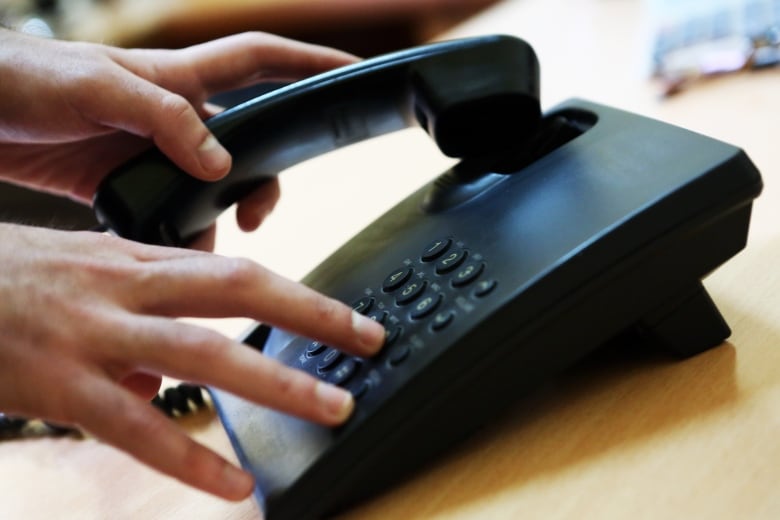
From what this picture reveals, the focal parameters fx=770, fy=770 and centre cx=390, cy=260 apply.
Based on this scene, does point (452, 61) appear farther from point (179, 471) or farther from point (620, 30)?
point (620, 30)

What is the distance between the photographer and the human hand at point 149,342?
1.15 feet

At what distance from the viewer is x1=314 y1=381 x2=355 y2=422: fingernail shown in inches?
13.7

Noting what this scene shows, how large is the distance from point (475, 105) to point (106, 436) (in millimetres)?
295

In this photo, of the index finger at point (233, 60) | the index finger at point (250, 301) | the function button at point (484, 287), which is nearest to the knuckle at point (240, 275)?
the index finger at point (250, 301)

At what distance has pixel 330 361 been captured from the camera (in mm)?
392

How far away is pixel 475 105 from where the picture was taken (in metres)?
0.50

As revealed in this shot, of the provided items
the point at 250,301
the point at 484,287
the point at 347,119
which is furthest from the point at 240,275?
the point at 347,119

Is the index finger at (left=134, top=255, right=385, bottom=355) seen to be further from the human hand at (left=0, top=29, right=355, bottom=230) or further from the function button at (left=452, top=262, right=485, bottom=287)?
the human hand at (left=0, top=29, right=355, bottom=230)

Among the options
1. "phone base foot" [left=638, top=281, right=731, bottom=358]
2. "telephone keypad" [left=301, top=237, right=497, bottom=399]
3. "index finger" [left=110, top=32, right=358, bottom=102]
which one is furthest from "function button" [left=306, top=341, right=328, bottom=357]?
"index finger" [left=110, top=32, right=358, bottom=102]

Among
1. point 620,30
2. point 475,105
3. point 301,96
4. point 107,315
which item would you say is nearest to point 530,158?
point 475,105

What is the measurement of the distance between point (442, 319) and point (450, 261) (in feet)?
0.15

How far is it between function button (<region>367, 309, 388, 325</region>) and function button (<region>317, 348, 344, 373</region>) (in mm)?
25

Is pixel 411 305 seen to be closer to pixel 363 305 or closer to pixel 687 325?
pixel 363 305

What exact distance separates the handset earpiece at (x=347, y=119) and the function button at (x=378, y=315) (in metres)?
0.17
